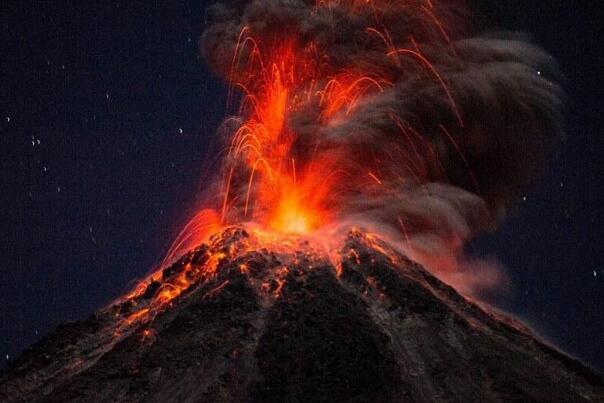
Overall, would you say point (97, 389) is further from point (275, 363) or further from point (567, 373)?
point (567, 373)

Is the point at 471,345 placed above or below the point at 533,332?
above

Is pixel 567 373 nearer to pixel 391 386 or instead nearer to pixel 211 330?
pixel 391 386

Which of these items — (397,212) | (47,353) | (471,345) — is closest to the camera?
(471,345)

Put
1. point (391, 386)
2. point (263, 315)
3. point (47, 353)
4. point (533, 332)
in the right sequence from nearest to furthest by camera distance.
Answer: point (391, 386) < point (263, 315) < point (47, 353) < point (533, 332)

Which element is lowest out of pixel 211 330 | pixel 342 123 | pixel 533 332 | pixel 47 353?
pixel 533 332

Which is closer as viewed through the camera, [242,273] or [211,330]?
[211,330]

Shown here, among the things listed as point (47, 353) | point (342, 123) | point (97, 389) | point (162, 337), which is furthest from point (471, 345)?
point (47, 353)
